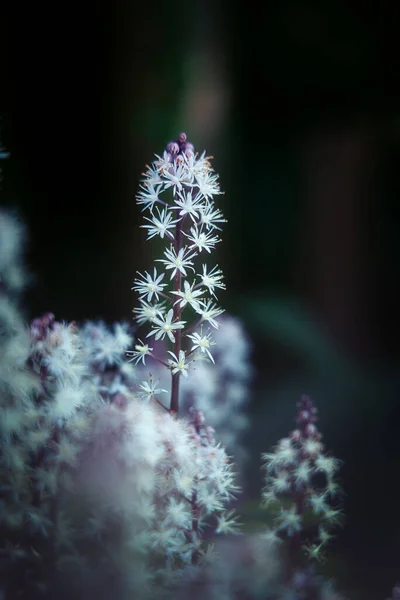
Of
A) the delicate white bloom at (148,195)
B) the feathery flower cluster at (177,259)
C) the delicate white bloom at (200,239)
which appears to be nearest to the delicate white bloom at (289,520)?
the feathery flower cluster at (177,259)

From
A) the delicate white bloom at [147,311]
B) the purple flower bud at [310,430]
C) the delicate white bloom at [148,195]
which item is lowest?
the purple flower bud at [310,430]

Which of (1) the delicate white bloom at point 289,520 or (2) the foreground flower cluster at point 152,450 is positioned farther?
(1) the delicate white bloom at point 289,520

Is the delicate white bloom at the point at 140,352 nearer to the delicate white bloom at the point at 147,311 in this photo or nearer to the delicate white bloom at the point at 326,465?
the delicate white bloom at the point at 147,311

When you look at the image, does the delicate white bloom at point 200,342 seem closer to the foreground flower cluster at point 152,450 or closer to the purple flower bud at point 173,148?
the foreground flower cluster at point 152,450

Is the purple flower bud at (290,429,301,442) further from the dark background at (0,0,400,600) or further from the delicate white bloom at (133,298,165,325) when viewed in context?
the delicate white bloom at (133,298,165,325)

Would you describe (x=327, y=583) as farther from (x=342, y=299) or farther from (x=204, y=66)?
(x=204, y=66)

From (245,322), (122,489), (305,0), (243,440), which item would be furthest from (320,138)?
(122,489)

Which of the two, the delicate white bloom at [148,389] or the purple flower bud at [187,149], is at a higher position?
the purple flower bud at [187,149]
